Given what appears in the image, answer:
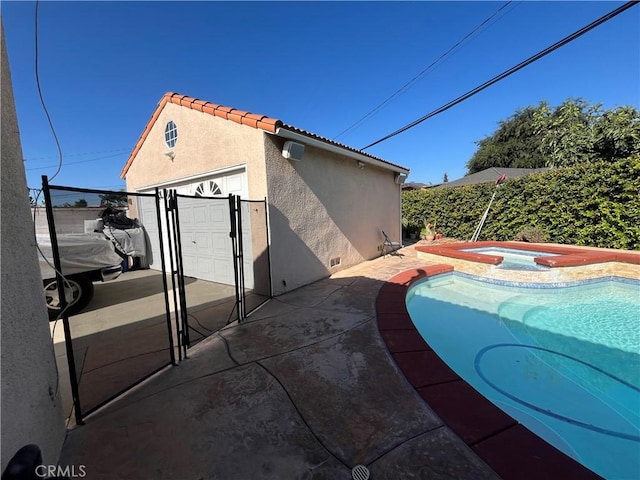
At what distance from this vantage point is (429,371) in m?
2.68

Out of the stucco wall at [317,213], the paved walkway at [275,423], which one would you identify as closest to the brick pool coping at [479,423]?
the paved walkway at [275,423]

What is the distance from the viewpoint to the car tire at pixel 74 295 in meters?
4.78

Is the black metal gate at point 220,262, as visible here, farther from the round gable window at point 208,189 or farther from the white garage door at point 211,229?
the round gable window at point 208,189

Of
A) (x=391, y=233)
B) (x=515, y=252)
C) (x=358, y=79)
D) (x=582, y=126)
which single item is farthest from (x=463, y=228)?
(x=582, y=126)

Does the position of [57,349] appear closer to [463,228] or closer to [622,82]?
[463,228]

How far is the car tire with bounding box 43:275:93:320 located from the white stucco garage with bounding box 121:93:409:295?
7.86 ft

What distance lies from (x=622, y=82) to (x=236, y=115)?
716 inches

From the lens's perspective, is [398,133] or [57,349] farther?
[398,133]

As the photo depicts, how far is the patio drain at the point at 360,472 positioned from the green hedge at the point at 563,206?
11.5 m

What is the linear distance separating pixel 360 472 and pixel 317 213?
5.47 meters

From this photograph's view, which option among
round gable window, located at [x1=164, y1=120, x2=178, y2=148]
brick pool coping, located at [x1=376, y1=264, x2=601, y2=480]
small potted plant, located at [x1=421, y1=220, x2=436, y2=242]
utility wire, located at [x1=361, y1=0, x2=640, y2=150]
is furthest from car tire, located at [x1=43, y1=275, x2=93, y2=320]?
small potted plant, located at [x1=421, y1=220, x2=436, y2=242]

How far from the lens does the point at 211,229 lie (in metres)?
6.57

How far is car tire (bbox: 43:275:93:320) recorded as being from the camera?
478cm

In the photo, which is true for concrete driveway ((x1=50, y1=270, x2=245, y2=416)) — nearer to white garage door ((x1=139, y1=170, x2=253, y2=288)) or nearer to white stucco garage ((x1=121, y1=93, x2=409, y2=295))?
white garage door ((x1=139, y1=170, x2=253, y2=288))
